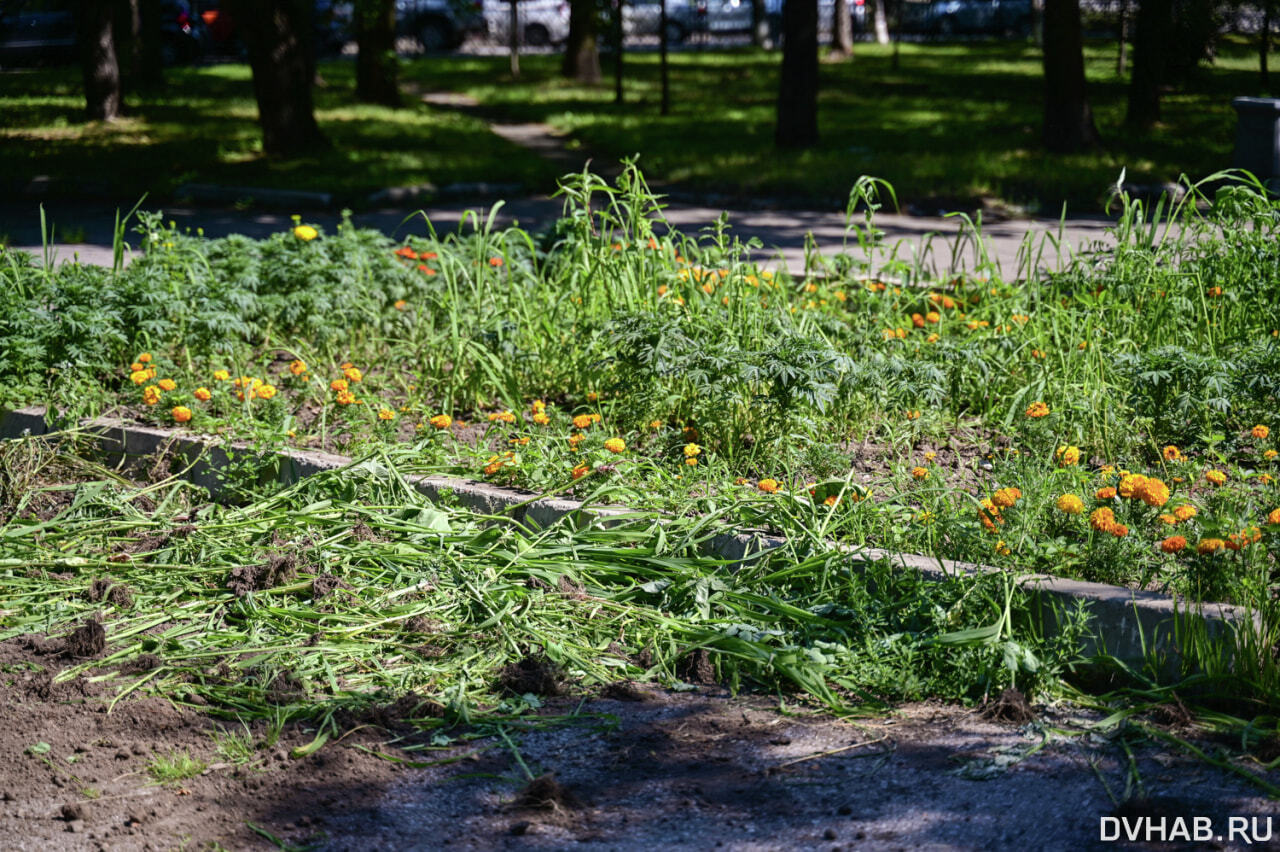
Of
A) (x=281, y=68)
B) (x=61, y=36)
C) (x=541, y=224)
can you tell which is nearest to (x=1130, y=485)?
(x=541, y=224)

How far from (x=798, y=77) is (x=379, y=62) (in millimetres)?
7942

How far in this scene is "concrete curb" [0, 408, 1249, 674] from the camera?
10.00ft

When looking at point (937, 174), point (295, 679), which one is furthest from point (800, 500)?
point (937, 174)

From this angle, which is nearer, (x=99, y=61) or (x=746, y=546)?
(x=746, y=546)

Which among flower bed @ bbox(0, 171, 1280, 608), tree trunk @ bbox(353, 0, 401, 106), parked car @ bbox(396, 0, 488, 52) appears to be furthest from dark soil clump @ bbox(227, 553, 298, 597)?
parked car @ bbox(396, 0, 488, 52)

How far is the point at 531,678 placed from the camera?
312 centimetres

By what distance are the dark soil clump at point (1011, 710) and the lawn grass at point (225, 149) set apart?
10.1m

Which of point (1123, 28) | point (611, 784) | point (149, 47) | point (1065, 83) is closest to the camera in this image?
point (611, 784)

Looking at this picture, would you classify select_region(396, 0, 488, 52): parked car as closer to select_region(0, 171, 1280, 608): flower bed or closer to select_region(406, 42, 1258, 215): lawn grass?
select_region(406, 42, 1258, 215): lawn grass

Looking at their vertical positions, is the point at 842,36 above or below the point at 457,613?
above

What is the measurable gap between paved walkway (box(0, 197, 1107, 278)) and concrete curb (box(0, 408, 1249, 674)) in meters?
5.19

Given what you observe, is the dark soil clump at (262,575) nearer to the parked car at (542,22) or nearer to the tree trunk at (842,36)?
the tree trunk at (842,36)

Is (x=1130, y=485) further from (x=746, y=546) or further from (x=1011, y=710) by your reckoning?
(x=746, y=546)

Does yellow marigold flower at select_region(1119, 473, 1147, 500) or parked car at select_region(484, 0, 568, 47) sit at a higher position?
parked car at select_region(484, 0, 568, 47)
